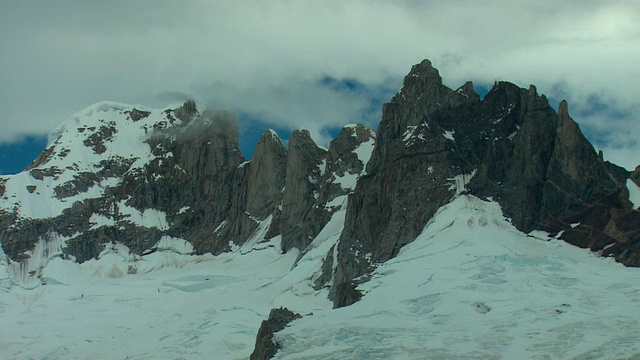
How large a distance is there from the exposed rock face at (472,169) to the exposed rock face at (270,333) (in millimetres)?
28444

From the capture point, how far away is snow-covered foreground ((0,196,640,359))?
8406 centimetres

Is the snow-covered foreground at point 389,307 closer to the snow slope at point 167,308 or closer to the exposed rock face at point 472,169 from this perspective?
the snow slope at point 167,308

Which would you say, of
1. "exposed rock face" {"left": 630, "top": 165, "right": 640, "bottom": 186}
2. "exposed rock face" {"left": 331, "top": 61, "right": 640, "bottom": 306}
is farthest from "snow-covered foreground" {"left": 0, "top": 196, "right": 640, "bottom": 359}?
"exposed rock face" {"left": 630, "top": 165, "right": 640, "bottom": 186}

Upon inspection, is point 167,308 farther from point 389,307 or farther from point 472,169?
point 389,307

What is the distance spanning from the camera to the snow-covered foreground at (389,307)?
8406 cm

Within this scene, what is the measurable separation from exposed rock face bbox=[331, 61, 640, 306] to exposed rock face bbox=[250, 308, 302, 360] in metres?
28.4

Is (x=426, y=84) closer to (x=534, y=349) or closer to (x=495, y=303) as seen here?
(x=495, y=303)

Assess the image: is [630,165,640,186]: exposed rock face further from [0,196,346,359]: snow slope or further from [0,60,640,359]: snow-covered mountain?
[0,196,346,359]: snow slope

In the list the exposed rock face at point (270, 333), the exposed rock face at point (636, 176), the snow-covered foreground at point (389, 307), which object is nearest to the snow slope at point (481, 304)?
the snow-covered foreground at point (389, 307)

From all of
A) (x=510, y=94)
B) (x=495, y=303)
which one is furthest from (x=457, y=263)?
(x=510, y=94)

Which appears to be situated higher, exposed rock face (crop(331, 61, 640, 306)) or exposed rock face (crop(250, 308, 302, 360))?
exposed rock face (crop(331, 61, 640, 306))

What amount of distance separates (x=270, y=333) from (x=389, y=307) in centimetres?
1267

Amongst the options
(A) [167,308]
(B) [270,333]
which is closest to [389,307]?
(B) [270,333]

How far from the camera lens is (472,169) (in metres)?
138
